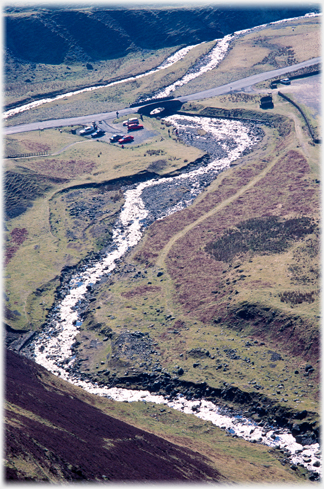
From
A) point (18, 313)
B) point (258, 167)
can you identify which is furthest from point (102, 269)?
point (258, 167)

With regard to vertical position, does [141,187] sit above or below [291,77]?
below

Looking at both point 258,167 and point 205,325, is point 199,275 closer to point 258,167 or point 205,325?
point 205,325

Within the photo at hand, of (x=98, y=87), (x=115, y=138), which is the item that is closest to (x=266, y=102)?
(x=115, y=138)

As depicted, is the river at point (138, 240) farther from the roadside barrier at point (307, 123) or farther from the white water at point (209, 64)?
the roadside barrier at point (307, 123)

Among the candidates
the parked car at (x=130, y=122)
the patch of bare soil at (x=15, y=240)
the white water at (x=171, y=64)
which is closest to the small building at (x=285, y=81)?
the white water at (x=171, y=64)

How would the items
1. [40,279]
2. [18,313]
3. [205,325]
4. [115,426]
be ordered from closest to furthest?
Result: [115,426], [205,325], [18,313], [40,279]

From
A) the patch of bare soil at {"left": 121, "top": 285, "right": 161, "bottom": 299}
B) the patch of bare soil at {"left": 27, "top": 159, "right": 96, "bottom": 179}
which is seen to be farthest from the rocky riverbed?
the patch of bare soil at {"left": 27, "top": 159, "right": 96, "bottom": 179}
